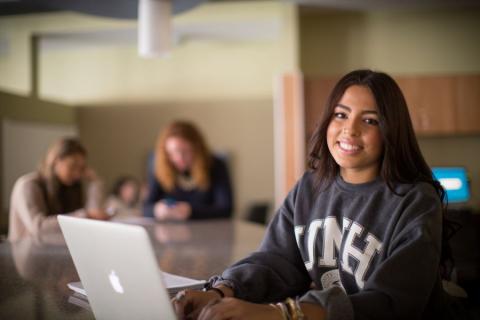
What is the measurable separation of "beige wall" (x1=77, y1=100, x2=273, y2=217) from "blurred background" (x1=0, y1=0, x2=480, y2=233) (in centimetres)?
1

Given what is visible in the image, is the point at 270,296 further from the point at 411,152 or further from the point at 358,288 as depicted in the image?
A: the point at 411,152

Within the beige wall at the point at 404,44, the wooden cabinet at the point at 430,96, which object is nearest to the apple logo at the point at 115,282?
the wooden cabinet at the point at 430,96

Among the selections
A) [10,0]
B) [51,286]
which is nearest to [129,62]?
[10,0]

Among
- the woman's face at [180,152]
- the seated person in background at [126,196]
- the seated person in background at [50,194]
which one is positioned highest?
the woman's face at [180,152]

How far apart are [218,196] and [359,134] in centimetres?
220

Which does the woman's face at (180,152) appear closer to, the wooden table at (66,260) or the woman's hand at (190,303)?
the wooden table at (66,260)

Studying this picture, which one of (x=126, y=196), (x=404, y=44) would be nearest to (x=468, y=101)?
Result: (x=404, y=44)

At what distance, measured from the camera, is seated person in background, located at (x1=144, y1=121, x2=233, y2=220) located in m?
3.30

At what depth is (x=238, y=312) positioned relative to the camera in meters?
1.01

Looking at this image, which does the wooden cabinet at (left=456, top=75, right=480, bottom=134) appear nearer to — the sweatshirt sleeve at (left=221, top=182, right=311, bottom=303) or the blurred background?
the blurred background

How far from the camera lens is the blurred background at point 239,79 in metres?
5.82

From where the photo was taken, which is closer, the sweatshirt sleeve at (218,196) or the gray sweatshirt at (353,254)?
the gray sweatshirt at (353,254)

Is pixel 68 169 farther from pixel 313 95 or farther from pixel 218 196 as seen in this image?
pixel 313 95

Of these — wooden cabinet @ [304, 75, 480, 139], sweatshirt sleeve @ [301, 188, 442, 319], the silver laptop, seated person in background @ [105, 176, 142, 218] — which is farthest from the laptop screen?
the silver laptop
